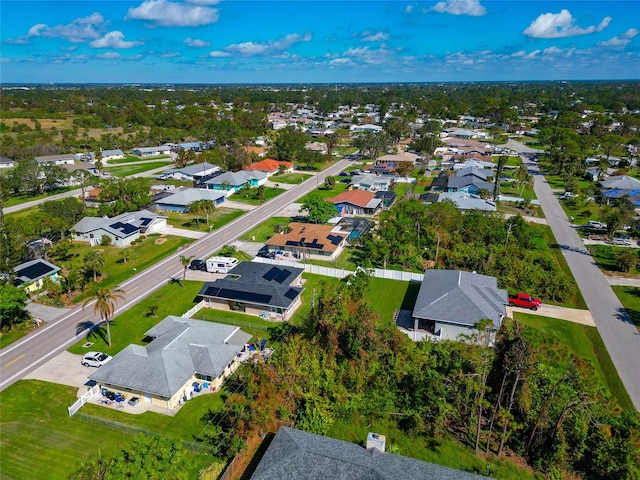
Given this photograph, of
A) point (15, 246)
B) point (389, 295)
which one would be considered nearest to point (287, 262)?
point (389, 295)

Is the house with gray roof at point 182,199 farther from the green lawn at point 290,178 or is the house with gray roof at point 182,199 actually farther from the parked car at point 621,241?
the parked car at point 621,241

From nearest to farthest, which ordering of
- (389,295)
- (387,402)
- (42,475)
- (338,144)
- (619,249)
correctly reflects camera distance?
(42,475) < (387,402) < (389,295) < (619,249) < (338,144)

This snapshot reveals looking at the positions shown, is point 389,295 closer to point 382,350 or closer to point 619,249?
point 382,350

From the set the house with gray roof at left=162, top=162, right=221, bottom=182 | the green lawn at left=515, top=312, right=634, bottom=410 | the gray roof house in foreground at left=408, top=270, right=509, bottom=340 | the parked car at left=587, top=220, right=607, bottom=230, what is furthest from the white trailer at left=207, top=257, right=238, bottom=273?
the parked car at left=587, top=220, right=607, bottom=230

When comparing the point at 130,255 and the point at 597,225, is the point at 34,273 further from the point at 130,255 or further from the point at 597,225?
the point at 597,225

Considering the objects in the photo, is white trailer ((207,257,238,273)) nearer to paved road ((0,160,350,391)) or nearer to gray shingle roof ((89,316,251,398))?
paved road ((0,160,350,391))

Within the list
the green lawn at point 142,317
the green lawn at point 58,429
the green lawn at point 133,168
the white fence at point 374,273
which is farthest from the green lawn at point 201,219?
the green lawn at point 58,429
